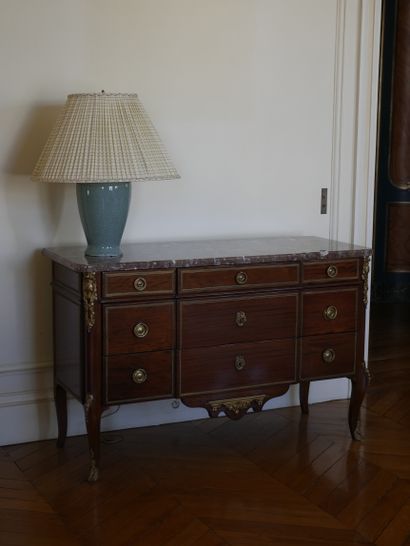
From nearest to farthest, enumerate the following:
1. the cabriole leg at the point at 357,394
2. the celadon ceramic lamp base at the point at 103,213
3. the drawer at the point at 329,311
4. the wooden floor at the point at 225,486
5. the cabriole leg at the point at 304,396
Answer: the wooden floor at the point at 225,486, the celadon ceramic lamp base at the point at 103,213, the drawer at the point at 329,311, the cabriole leg at the point at 357,394, the cabriole leg at the point at 304,396

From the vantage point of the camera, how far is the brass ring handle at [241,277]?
10.1 ft

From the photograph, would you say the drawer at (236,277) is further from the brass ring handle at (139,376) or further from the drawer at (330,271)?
the brass ring handle at (139,376)

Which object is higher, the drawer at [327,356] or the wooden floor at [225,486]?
the drawer at [327,356]

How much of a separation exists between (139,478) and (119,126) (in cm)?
122

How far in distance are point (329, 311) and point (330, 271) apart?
16cm

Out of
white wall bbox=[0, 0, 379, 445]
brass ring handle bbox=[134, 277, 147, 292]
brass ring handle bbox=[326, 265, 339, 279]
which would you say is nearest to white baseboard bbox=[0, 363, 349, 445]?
white wall bbox=[0, 0, 379, 445]

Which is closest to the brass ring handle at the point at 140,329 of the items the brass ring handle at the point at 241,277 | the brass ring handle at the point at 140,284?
the brass ring handle at the point at 140,284

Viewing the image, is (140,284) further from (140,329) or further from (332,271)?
(332,271)

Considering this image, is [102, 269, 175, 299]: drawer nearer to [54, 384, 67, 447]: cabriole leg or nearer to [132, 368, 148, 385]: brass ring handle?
[132, 368, 148, 385]: brass ring handle

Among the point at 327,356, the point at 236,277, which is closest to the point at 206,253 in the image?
the point at 236,277

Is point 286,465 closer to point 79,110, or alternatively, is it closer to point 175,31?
point 79,110

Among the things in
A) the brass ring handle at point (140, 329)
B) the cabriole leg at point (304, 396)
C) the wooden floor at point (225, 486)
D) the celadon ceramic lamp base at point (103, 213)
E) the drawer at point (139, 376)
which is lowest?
the wooden floor at point (225, 486)

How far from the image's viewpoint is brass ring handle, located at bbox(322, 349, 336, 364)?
329 centimetres

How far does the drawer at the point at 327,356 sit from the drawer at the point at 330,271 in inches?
8.9
